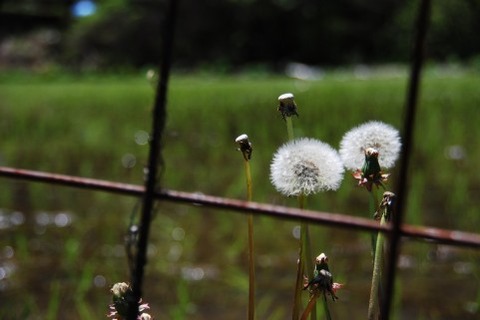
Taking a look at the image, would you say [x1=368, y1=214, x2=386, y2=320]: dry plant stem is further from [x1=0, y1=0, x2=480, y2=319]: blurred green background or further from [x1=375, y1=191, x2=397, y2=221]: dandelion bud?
[x1=0, y1=0, x2=480, y2=319]: blurred green background

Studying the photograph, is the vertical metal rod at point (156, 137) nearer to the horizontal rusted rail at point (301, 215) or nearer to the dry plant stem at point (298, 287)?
the horizontal rusted rail at point (301, 215)

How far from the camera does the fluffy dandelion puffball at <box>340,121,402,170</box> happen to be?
21.9 inches

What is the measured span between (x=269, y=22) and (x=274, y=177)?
14044 millimetres

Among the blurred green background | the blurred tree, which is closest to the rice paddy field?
the blurred green background

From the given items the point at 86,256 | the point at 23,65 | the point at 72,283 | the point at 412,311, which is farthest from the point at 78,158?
the point at 23,65

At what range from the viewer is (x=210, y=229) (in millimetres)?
2076

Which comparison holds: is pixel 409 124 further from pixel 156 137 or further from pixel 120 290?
pixel 120 290

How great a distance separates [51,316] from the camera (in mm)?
1133

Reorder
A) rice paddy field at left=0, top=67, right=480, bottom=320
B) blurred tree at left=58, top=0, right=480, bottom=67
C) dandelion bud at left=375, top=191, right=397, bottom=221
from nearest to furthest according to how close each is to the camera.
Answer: dandelion bud at left=375, top=191, right=397, bottom=221
rice paddy field at left=0, top=67, right=480, bottom=320
blurred tree at left=58, top=0, right=480, bottom=67

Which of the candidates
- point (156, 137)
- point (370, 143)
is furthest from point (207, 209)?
point (156, 137)

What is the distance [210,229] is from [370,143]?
1.54m

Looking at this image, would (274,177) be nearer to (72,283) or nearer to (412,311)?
(412,311)

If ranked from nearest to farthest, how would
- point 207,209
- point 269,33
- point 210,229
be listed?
point 210,229
point 207,209
point 269,33

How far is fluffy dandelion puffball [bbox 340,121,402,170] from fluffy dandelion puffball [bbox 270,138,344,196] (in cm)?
2
